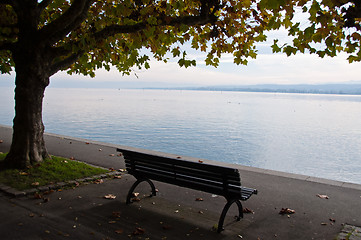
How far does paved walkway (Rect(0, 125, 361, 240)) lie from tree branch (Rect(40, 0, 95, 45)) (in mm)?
3335

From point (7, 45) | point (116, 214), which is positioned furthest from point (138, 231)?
point (7, 45)

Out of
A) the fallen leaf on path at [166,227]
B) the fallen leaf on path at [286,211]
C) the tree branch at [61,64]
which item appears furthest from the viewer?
the tree branch at [61,64]

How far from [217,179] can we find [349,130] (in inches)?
911

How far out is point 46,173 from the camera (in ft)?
23.2

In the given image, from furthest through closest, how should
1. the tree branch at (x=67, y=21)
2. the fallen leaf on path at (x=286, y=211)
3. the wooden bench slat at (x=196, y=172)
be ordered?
1. the tree branch at (x=67, y=21)
2. the fallen leaf on path at (x=286, y=211)
3. the wooden bench slat at (x=196, y=172)

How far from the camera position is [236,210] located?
5.57m

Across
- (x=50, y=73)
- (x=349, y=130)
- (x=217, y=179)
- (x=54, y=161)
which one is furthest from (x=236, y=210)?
(x=349, y=130)

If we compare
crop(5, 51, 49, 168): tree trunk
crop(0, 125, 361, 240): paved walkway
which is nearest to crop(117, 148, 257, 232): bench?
crop(0, 125, 361, 240): paved walkway

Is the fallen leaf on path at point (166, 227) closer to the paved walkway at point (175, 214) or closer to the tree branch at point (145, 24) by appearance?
the paved walkway at point (175, 214)

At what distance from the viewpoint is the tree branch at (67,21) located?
22.6 ft

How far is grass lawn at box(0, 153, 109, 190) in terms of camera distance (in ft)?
21.0

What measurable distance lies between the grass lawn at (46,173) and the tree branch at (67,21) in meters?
2.81

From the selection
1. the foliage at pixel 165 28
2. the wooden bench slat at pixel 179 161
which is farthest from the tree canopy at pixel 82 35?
the wooden bench slat at pixel 179 161

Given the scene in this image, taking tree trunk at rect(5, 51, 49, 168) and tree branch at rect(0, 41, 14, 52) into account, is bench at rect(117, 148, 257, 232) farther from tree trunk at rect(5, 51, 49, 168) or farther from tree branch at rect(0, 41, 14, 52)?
tree branch at rect(0, 41, 14, 52)
